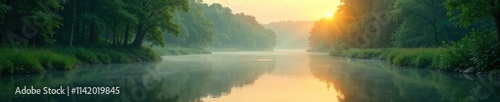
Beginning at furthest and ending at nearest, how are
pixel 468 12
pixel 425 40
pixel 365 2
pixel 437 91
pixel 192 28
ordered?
pixel 192 28 < pixel 365 2 < pixel 425 40 < pixel 468 12 < pixel 437 91

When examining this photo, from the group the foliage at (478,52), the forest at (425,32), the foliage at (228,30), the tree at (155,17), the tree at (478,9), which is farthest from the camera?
the foliage at (228,30)

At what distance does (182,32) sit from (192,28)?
1049 centimetres

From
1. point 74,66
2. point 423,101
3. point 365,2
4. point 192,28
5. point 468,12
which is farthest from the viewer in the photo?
point 192,28

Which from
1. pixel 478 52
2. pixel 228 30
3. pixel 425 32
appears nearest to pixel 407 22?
pixel 425 32

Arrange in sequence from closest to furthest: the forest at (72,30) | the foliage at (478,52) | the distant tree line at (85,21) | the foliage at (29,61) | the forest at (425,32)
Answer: the foliage at (29,61) → the foliage at (478,52) → the forest at (425,32) → the forest at (72,30) → the distant tree line at (85,21)

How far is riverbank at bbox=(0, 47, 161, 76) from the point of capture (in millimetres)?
19830

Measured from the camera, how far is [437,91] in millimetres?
13992

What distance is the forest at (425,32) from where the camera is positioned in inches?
797

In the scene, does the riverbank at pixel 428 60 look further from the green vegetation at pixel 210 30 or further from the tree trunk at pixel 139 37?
the green vegetation at pixel 210 30

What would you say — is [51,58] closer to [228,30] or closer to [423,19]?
[423,19]

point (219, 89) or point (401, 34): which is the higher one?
point (401, 34)

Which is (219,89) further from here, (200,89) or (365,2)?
(365,2)

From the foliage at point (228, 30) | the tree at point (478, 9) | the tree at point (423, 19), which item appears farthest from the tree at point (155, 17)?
the foliage at point (228, 30)

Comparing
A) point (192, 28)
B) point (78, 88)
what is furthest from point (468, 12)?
point (192, 28)
